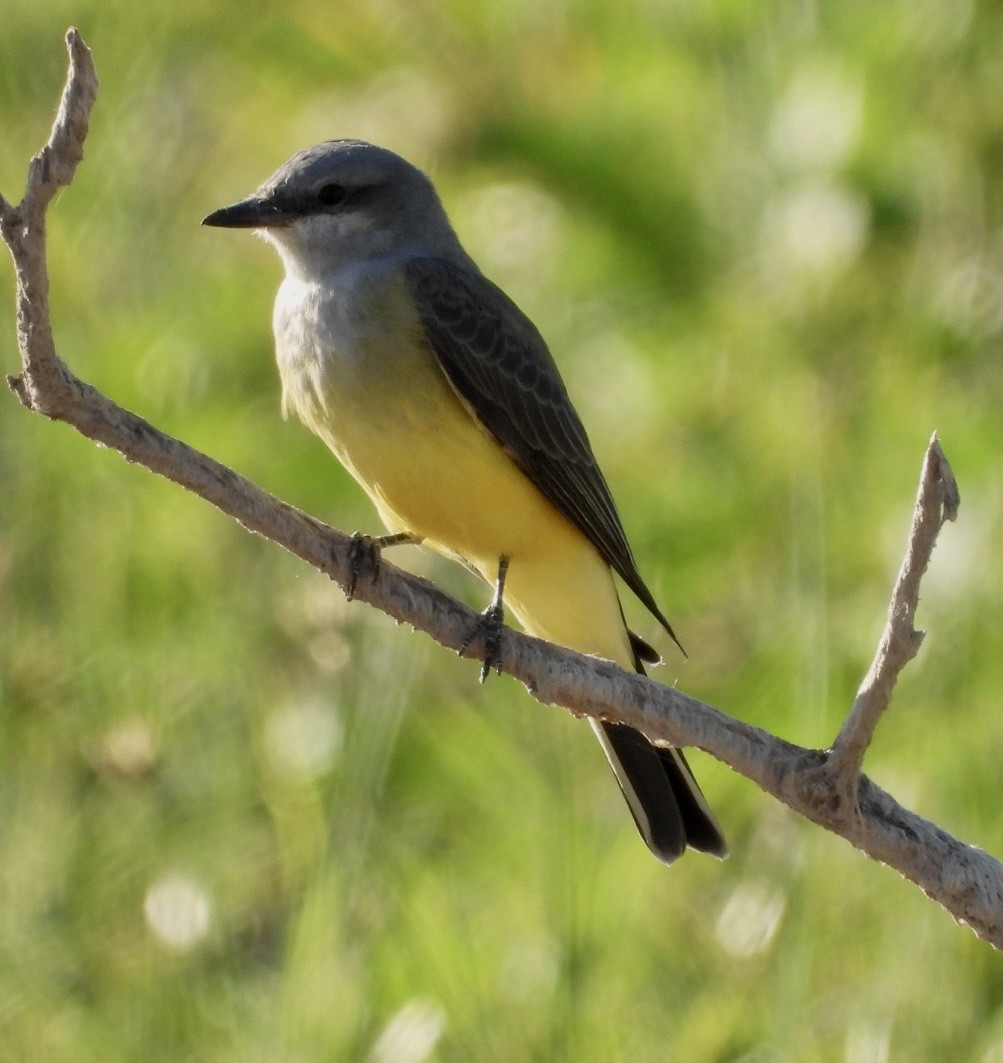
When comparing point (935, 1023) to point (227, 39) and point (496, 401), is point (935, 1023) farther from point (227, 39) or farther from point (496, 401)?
point (227, 39)

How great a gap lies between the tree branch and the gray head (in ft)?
3.87

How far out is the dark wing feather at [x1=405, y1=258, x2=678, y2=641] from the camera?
4.15 meters

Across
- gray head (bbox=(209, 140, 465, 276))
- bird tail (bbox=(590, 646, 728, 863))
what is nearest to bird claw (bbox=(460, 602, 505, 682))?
bird tail (bbox=(590, 646, 728, 863))

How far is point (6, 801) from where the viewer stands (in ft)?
14.7

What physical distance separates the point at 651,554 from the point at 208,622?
1.17 meters

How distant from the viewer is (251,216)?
4.29 m

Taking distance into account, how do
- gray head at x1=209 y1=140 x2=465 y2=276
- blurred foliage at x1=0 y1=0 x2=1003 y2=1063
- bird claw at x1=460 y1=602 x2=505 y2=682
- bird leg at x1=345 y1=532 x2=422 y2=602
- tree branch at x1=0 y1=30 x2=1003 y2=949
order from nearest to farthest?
1. tree branch at x1=0 y1=30 x2=1003 y2=949
2. bird leg at x1=345 y1=532 x2=422 y2=602
3. bird claw at x1=460 y1=602 x2=505 y2=682
4. blurred foliage at x1=0 y1=0 x2=1003 y2=1063
5. gray head at x1=209 y1=140 x2=465 y2=276

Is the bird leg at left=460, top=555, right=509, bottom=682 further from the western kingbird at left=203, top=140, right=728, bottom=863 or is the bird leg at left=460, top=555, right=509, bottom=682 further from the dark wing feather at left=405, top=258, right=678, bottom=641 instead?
the dark wing feather at left=405, top=258, right=678, bottom=641

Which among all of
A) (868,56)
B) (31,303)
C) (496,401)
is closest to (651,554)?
(496,401)

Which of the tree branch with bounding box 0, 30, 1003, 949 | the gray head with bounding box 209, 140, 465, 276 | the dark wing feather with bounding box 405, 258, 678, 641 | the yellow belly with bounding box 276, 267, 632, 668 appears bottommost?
the tree branch with bounding box 0, 30, 1003, 949

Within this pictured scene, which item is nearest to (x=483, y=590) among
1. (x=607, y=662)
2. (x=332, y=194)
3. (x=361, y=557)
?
(x=332, y=194)

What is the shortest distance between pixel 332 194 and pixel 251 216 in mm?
240

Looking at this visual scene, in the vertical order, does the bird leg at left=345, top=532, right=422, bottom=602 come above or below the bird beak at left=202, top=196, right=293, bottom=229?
below

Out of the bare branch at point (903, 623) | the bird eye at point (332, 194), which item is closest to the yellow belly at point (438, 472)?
the bird eye at point (332, 194)
